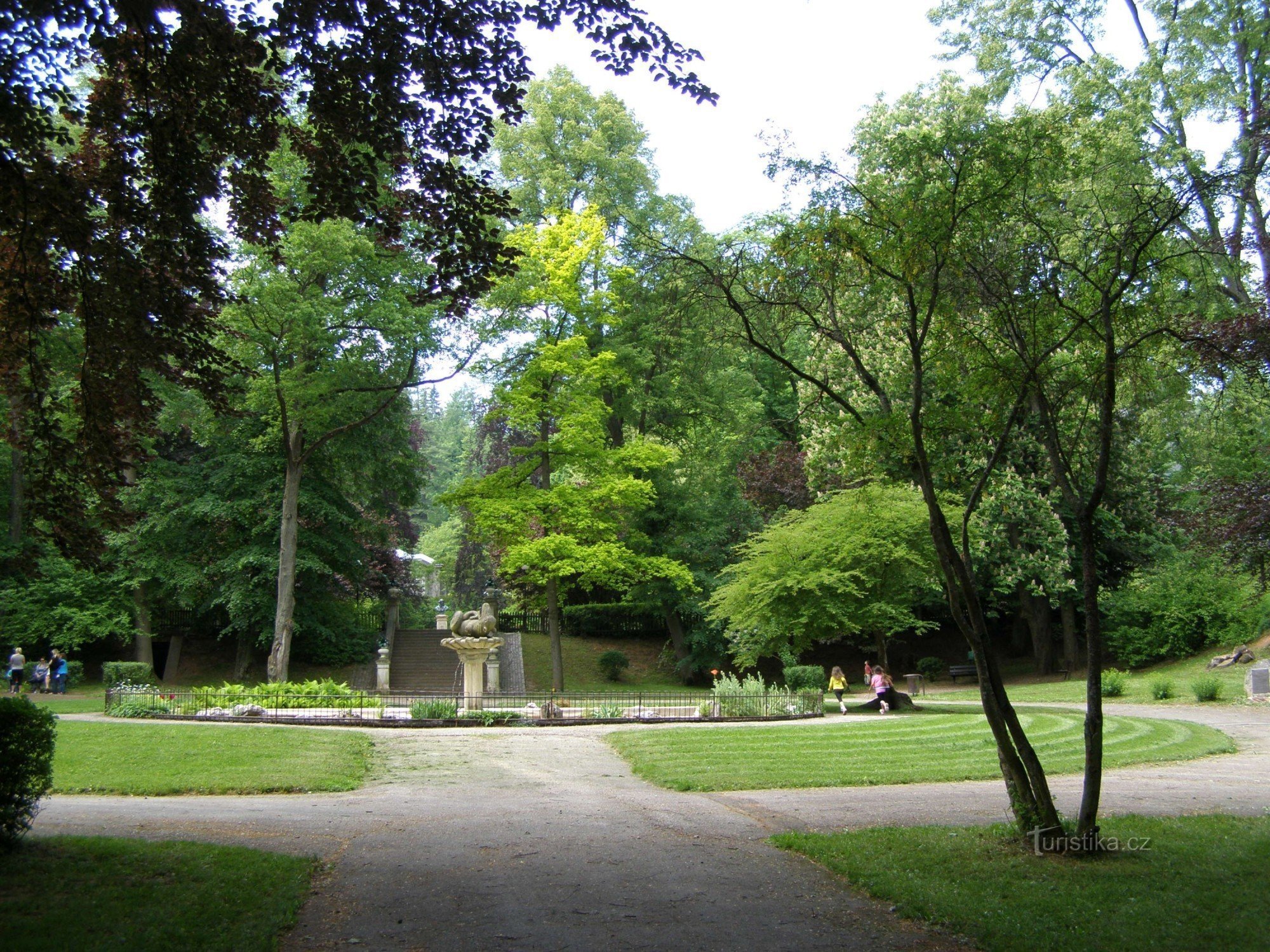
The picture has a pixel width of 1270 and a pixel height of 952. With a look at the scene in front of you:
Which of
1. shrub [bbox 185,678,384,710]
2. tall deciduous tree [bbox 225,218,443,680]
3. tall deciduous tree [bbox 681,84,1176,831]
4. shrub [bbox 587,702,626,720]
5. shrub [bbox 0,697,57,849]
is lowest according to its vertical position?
shrub [bbox 587,702,626,720]

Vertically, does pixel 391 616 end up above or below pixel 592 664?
above

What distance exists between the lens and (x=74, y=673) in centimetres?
2894

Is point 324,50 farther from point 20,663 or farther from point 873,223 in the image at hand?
point 20,663

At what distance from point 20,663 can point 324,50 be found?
2443 cm

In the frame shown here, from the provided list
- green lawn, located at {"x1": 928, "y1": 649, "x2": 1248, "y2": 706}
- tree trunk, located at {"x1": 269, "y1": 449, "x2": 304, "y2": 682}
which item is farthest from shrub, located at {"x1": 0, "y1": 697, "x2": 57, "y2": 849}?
green lawn, located at {"x1": 928, "y1": 649, "x2": 1248, "y2": 706}

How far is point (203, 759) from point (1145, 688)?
23643mm

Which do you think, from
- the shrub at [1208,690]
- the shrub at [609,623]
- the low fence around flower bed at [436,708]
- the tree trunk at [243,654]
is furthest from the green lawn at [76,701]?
the shrub at [1208,690]

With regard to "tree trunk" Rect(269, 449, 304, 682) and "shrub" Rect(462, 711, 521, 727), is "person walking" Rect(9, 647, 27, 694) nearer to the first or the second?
"tree trunk" Rect(269, 449, 304, 682)

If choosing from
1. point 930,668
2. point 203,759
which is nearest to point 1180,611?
point 930,668

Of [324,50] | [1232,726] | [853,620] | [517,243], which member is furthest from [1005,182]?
[517,243]

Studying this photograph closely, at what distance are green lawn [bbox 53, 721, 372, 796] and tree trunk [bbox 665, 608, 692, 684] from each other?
17805 mm

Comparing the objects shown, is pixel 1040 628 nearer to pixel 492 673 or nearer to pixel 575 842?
pixel 492 673

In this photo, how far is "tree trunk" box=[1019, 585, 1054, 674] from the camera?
3306 cm

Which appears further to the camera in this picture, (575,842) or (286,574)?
(286,574)
